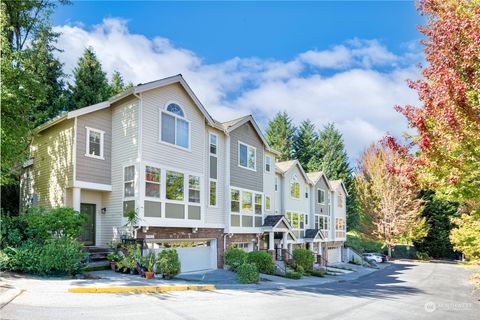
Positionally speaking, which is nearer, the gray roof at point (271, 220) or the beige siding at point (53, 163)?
the beige siding at point (53, 163)

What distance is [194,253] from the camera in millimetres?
20781

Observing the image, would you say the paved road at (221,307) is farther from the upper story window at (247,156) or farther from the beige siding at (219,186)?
the upper story window at (247,156)

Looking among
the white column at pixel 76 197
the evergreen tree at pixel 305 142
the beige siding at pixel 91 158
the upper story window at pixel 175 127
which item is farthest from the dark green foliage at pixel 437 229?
the white column at pixel 76 197

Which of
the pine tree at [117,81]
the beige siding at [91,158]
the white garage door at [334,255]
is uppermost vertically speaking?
the pine tree at [117,81]

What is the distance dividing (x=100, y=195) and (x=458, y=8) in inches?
642

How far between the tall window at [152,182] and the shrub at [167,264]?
10.5ft

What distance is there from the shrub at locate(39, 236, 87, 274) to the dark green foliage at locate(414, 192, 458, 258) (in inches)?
1777

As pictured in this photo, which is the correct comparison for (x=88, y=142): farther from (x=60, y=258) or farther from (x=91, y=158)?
(x=60, y=258)

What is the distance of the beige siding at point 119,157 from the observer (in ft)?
60.1

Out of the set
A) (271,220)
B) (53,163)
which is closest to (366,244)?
(271,220)

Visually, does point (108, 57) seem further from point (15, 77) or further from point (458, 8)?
point (458, 8)

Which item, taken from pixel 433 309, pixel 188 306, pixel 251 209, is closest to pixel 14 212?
pixel 251 209

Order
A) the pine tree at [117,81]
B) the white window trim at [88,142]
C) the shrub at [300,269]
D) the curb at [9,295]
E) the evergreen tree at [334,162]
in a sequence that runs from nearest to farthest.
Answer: the curb at [9,295] → the white window trim at [88,142] → the shrub at [300,269] → the pine tree at [117,81] → the evergreen tree at [334,162]

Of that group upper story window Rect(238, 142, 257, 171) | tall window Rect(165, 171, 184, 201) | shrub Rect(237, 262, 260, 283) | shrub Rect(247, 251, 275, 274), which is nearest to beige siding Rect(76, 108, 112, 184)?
tall window Rect(165, 171, 184, 201)
